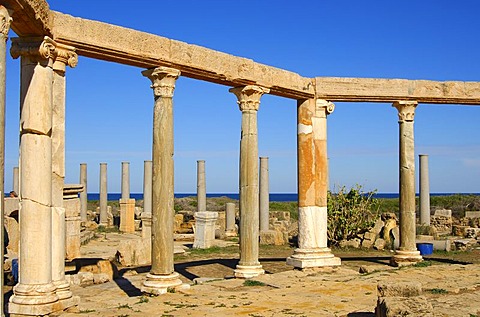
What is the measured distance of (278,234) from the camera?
2889cm

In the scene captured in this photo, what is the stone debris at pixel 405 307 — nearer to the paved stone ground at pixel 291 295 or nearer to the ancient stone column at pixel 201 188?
the paved stone ground at pixel 291 295

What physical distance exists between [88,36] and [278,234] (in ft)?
Result: 61.0

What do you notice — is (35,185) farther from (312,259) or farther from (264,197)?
(264,197)

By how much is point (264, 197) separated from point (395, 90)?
1501 cm

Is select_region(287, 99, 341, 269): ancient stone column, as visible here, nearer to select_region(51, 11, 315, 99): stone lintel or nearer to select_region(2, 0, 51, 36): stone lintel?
select_region(51, 11, 315, 99): stone lintel

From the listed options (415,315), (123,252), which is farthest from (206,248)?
(415,315)

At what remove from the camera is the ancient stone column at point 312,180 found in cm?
1755

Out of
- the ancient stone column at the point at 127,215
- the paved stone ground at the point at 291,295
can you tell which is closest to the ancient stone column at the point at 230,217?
the ancient stone column at the point at 127,215

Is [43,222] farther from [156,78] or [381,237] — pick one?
[381,237]

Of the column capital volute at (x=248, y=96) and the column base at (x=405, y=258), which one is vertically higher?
the column capital volute at (x=248, y=96)

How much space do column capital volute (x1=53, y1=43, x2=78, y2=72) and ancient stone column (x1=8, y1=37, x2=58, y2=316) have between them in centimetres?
58

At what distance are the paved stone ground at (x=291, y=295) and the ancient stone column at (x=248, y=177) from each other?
877 mm

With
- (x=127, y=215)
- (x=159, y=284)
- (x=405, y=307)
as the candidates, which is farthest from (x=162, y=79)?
(x=127, y=215)

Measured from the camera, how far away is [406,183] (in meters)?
18.9
